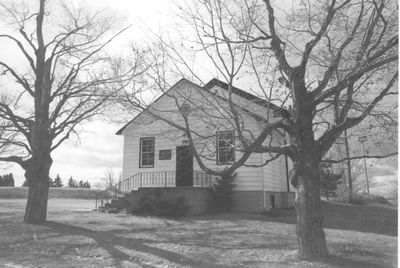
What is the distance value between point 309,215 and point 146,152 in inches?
541

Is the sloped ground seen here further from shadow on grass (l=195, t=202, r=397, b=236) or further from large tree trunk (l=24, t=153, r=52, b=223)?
shadow on grass (l=195, t=202, r=397, b=236)

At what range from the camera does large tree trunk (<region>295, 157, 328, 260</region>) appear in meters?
8.00

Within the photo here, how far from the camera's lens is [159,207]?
16938 millimetres

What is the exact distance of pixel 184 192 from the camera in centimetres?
1775

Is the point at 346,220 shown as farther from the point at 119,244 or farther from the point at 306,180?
the point at 119,244

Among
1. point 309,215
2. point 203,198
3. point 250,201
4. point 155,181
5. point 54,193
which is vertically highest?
point 54,193

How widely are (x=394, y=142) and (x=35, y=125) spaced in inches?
491

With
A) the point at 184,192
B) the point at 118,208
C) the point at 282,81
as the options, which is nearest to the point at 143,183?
the point at 118,208

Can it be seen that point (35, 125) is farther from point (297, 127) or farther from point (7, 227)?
point (297, 127)

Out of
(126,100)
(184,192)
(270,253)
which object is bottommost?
(270,253)

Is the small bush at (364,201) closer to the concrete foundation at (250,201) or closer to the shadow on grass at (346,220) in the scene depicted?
the shadow on grass at (346,220)

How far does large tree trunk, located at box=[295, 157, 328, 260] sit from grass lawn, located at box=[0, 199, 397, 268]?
0.30 metres

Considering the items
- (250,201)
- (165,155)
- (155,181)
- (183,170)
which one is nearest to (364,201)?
(250,201)

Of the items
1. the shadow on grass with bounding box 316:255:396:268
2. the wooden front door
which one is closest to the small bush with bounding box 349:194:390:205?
the wooden front door
